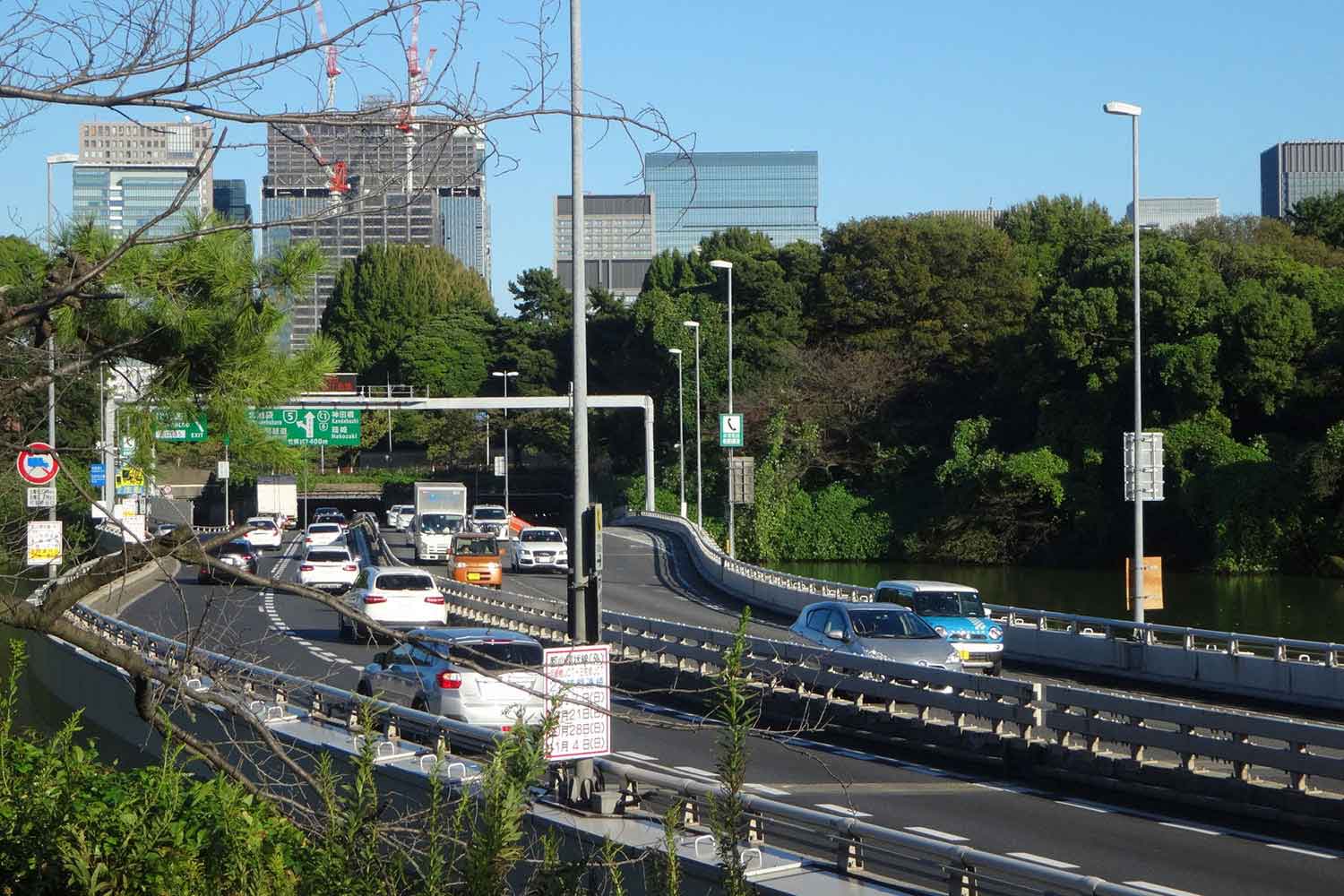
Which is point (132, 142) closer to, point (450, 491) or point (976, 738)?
point (976, 738)

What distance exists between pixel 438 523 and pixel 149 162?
42.6m

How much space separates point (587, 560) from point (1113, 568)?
52185mm

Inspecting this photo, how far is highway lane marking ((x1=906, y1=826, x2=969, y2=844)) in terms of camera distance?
43.9ft

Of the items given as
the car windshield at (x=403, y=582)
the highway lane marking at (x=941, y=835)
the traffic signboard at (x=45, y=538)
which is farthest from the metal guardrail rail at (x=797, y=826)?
the car windshield at (x=403, y=582)

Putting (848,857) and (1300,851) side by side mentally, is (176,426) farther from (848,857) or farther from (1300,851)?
(1300,851)

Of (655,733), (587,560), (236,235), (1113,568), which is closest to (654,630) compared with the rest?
(655,733)

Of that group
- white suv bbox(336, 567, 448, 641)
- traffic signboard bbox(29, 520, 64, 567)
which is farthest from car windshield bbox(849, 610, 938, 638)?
traffic signboard bbox(29, 520, 64, 567)

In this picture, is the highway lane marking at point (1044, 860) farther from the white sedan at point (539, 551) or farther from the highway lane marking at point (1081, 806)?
the white sedan at point (539, 551)

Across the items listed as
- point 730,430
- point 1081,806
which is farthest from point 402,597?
point 730,430

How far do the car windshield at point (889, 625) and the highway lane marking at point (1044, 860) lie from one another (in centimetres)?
1068

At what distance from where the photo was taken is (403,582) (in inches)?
1310

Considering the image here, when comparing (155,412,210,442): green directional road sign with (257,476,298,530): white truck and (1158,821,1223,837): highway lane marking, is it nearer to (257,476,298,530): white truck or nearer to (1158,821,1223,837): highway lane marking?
(1158,821,1223,837): highway lane marking

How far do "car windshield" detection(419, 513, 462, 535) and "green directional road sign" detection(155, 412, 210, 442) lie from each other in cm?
4430

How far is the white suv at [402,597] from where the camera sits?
32.2 meters
